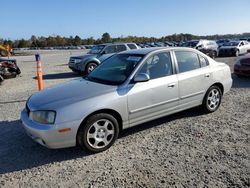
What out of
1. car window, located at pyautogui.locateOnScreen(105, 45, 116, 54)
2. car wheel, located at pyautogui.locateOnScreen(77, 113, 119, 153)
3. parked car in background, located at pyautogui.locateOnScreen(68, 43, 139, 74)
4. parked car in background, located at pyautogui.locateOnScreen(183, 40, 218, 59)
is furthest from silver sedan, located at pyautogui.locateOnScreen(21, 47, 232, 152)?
parked car in background, located at pyautogui.locateOnScreen(183, 40, 218, 59)

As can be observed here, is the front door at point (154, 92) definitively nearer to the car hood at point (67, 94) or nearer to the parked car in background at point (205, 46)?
the car hood at point (67, 94)

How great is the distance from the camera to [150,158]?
3.97m

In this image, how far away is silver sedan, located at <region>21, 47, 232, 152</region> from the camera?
3.95 meters

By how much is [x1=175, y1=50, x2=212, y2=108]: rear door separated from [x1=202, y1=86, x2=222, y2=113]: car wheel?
0.15 meters

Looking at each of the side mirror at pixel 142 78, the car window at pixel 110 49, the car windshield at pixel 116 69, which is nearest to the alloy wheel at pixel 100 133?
the car windshield at pixel 116 69

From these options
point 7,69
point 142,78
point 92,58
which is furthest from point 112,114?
point 7,69

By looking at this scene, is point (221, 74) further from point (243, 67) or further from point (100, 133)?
point (243, 67)

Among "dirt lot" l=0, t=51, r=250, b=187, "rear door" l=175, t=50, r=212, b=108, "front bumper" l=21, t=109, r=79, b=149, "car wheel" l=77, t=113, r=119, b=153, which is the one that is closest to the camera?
"dirt lot" l=0, t=51, r=250, b=187

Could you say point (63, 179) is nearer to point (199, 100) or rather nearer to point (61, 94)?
point (61, 94)

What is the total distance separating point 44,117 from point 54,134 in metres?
0.32

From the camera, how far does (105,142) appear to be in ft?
14.1

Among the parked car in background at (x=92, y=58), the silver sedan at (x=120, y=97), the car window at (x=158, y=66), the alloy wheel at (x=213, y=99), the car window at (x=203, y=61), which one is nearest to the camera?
the silver sedan at (x=120, y=97)

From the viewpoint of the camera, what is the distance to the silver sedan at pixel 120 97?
3.95 m

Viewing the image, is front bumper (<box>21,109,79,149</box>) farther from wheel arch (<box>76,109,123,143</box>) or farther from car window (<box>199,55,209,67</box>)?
car window (<box>199,55,209,67</box>)
